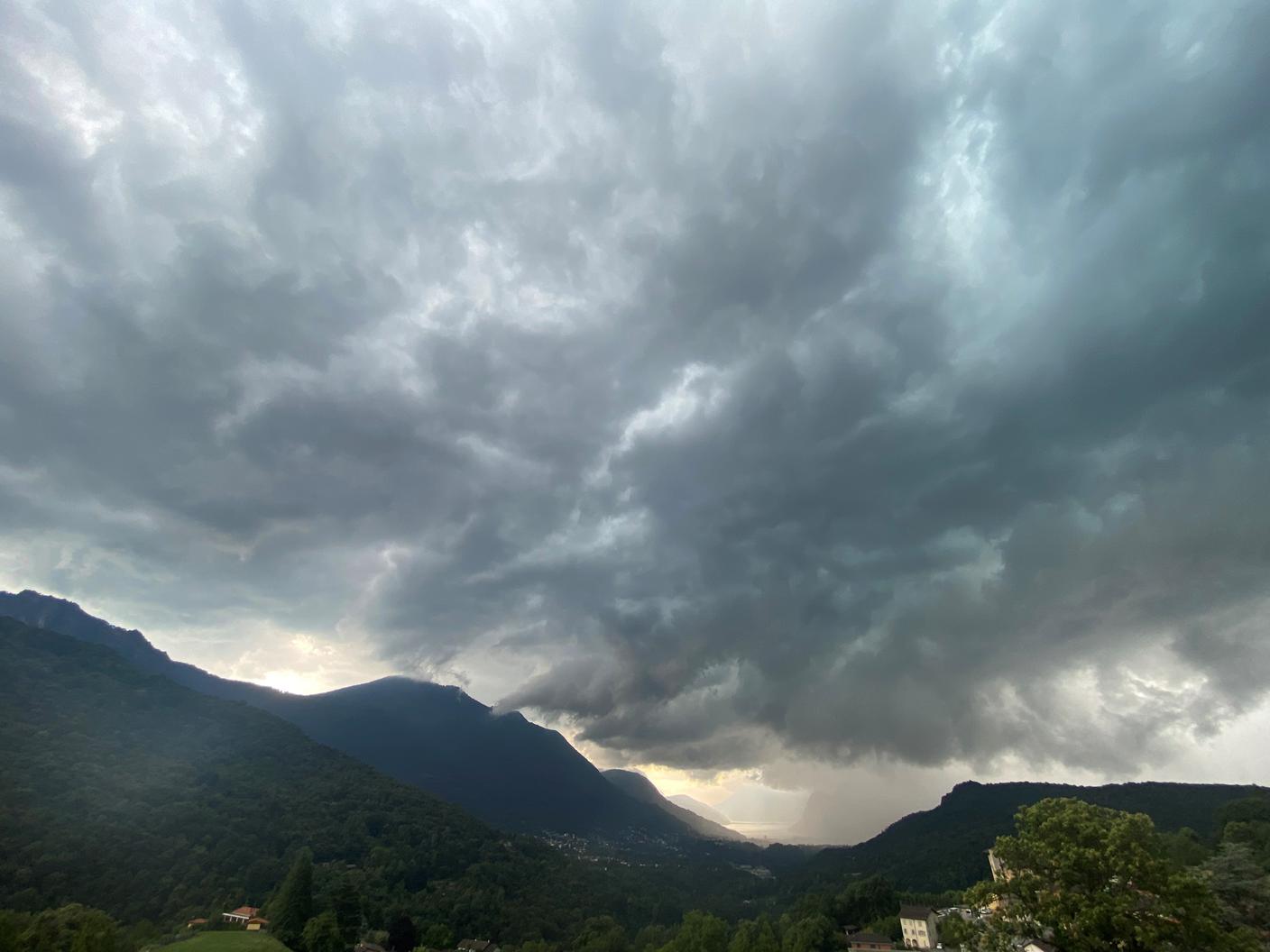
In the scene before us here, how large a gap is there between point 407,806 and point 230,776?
5467 cm

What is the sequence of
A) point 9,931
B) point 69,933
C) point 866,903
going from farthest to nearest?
point 866,903 < point 69,933 < point 9,931

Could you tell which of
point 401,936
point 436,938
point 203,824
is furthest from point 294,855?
point 436,938

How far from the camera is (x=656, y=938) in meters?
106

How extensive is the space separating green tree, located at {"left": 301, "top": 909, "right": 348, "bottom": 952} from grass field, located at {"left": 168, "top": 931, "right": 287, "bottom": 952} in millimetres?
15027

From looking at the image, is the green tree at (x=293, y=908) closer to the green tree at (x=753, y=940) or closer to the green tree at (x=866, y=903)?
the green tree at (x=753, y=940)

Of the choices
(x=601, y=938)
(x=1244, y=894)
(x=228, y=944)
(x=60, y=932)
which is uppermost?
(x=1244, y=894)

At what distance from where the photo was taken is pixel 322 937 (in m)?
69.3

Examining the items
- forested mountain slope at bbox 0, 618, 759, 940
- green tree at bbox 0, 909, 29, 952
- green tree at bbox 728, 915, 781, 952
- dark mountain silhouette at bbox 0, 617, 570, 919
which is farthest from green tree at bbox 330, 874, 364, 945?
green tree at bbox 0, 909, 29, 952

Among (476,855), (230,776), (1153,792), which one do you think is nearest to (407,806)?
(476,855)

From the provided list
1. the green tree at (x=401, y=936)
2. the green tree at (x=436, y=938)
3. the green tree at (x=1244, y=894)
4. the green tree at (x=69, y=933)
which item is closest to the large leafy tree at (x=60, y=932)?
the green tree at (x=69, y=933)

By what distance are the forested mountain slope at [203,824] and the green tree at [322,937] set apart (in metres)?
28.8

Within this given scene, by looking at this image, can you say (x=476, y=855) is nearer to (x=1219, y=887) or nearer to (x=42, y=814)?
(x=42, y=814)

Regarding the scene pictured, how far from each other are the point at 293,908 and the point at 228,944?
33.6 metres

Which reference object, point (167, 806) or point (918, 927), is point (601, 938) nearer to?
point (918, 927)
